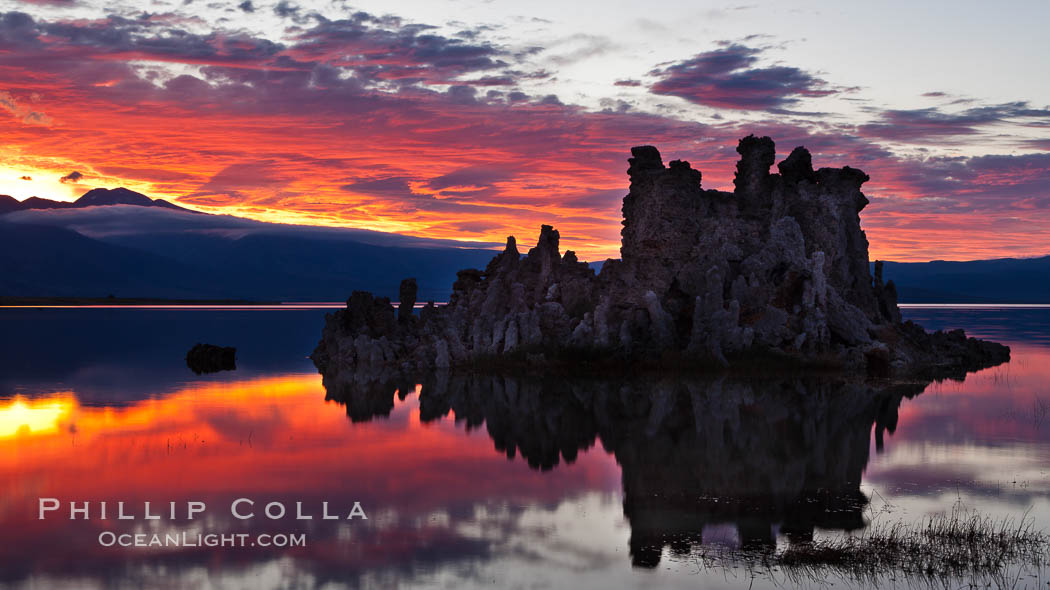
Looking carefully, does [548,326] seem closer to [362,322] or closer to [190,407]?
[362,322]

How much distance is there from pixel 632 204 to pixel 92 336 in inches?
2244

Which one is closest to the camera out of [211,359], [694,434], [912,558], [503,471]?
[912,558]

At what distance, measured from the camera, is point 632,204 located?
158 ft

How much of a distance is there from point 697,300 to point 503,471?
22.3m

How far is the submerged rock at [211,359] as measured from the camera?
5247 centimetres

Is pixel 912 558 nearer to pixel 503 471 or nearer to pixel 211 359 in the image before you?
pixel 503 471

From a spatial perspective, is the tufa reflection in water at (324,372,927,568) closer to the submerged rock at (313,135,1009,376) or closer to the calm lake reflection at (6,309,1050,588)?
the calm lake reflection at (6,309,1050,588)

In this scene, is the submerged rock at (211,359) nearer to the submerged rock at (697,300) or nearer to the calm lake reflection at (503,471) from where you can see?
the submerged rock at (697,300)

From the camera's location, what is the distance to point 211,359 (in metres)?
53.7

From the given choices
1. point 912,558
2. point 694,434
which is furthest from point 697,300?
point 912,558

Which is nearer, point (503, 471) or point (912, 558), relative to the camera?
point (912, 558)

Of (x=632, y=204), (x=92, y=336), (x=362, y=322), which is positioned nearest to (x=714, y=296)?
(x=632, y=204)

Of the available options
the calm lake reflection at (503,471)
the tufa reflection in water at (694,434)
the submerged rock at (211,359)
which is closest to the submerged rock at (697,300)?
the tufa reflection in water at (694,434)

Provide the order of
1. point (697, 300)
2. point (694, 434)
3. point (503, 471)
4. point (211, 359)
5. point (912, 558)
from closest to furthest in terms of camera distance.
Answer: point (912, 558) → point (503, 471) → point (694, 434) → point (697, 300) → point (211, 359)
